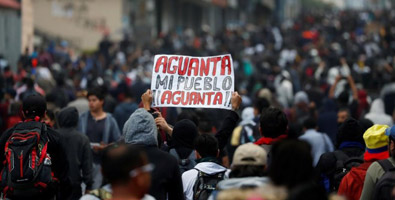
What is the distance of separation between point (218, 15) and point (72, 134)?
55.6 meters

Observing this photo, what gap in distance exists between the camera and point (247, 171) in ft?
16.2

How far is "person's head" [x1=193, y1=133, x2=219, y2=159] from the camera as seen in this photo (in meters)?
6.62

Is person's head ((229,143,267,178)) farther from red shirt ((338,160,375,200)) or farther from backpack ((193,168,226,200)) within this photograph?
red shirt ((338,160,375,200))

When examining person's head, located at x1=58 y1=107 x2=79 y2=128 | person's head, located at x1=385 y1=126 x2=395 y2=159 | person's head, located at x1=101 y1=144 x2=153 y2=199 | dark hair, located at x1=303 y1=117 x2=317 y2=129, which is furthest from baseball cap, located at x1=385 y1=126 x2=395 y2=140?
dark hair, located at x1=303 y1=117 x2=317 y2=129

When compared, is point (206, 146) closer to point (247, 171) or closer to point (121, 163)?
point (247, 171)

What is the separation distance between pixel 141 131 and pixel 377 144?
6.06ft

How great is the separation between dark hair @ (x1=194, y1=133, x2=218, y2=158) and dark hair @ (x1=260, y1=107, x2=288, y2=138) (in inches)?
16.2

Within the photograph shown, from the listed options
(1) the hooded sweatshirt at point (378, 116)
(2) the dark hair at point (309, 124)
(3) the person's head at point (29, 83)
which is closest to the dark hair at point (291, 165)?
(2) the dark hair at point (309, 124)

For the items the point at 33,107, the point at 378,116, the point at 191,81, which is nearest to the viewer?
the point at 33,107

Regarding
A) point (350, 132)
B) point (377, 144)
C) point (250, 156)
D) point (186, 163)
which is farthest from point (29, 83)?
point (250, 156)

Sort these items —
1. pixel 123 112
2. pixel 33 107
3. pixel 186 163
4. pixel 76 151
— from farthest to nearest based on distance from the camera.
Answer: pixel 123 112, pixel 76 151, pixel 186 163, pixel 33 107

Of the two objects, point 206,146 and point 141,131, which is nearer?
point 141,131

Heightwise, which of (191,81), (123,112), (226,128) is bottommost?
(123,112)

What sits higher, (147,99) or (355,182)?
(147,99)
